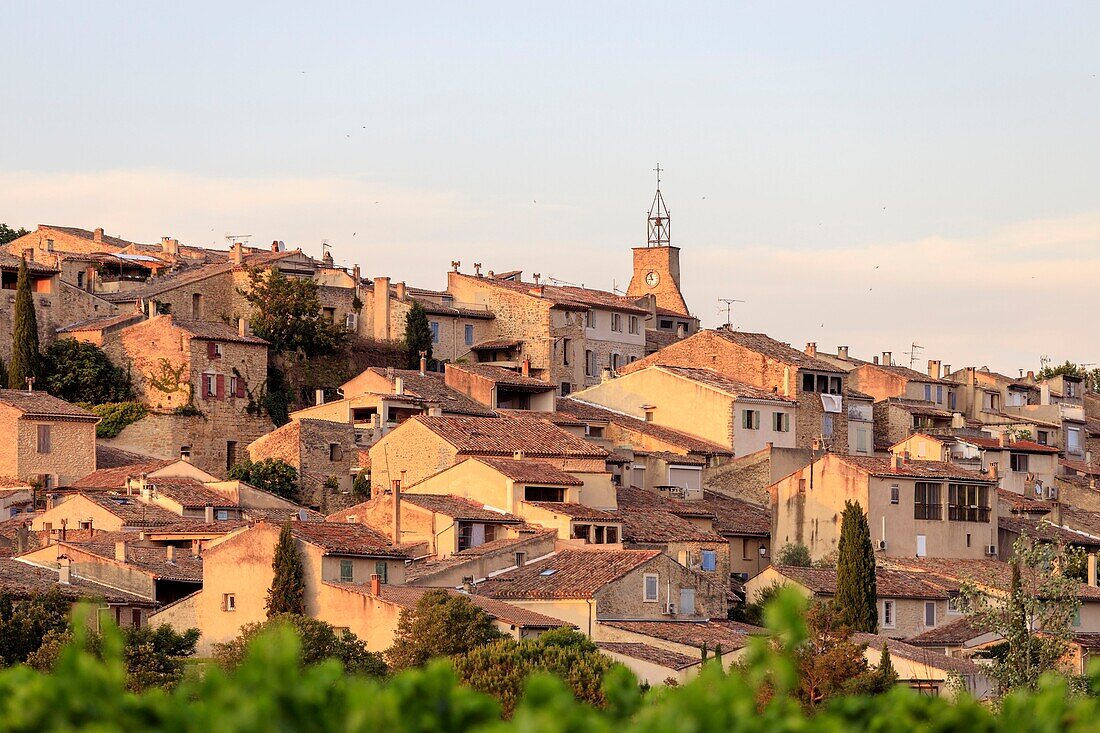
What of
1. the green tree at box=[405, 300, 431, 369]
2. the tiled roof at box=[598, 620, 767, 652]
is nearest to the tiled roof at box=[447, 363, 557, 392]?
the green tree at box=[405, 300, 431, 369]

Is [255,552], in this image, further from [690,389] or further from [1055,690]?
[1055,690]

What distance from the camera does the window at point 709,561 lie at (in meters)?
62.1

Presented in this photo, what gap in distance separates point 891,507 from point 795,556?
319 centimetres

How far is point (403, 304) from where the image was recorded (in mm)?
88750

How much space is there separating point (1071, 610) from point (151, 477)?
2951cm

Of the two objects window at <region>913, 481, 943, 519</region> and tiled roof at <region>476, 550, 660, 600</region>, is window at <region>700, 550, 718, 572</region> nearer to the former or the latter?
tiled roof at <region>476, 550, 660, 600</region>

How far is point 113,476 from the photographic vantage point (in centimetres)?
6869

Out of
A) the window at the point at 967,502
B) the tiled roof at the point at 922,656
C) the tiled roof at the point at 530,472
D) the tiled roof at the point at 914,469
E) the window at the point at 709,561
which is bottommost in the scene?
the tiled roof at the point at 922,656

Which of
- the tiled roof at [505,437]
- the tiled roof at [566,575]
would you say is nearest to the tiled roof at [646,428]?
the tiled roof at [505,437]

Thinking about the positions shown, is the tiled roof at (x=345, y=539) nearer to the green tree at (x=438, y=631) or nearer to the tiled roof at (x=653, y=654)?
the green tree at (x=438, y=631)

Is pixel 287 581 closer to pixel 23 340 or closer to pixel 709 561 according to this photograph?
pixel 709 561

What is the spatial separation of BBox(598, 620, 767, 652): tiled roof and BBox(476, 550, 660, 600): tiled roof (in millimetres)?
1195

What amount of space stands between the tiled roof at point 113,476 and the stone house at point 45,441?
63 centimetres

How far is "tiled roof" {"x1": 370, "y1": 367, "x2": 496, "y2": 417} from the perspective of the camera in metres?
74.4
